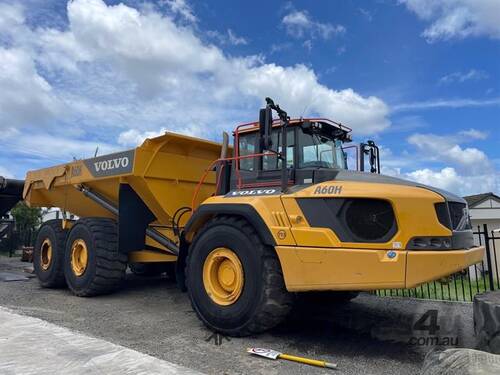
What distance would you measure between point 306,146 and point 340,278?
171 cm

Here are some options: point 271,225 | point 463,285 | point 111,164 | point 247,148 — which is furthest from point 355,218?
point 111,164

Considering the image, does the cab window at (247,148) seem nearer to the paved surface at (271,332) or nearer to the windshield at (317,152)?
the windshield at (317,152)

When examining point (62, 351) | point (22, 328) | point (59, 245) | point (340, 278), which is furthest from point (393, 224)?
point (59, 245)

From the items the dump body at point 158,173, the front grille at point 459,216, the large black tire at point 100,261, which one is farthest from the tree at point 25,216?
the front grille at point 459,216

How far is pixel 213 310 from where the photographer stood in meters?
5.44

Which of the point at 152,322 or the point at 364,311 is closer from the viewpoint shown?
the point at 152,322

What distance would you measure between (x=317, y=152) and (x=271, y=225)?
1.15 meters

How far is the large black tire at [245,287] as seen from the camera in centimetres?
498

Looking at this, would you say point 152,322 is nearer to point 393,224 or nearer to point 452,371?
point 393,224

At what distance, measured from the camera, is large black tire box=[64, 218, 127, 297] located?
7.73 meters

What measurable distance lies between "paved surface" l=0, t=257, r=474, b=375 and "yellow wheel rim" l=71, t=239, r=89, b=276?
51 cm

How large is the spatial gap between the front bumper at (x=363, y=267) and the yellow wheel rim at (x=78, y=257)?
4.61 metres

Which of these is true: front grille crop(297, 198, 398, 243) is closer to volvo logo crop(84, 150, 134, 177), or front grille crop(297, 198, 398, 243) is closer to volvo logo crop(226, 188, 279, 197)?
volvo logo crop(226, 188, 279, 197)

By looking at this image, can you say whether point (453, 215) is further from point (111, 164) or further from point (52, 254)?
point (52, 254)
